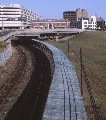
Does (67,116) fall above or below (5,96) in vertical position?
above

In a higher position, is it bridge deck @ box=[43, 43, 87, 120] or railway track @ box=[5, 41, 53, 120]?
bridge deck @ box=[43, 43, 87, 120]

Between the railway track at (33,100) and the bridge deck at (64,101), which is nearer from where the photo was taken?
the bridge deck at (64,101)

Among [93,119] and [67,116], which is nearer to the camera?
[67,116]

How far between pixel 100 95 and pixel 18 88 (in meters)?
11.8

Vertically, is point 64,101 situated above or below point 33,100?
above

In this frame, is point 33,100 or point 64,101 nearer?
point 64,101

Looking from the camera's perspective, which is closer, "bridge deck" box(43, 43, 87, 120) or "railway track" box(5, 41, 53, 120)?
"bridge deck" box(43, 43, 87, 120)

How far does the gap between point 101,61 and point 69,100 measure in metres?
37.8

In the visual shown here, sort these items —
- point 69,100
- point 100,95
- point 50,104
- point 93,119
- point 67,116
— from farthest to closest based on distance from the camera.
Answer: point 100,95 → point 93,119 → point 69,100 → point 50,104 → point 67,116

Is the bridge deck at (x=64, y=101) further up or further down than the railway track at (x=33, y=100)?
further up

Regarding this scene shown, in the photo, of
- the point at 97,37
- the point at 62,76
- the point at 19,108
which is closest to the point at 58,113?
the point at 19,108

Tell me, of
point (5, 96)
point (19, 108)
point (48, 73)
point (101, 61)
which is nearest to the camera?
point (19, 108)

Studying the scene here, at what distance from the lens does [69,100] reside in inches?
930

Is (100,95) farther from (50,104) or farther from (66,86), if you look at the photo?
(50,104)
